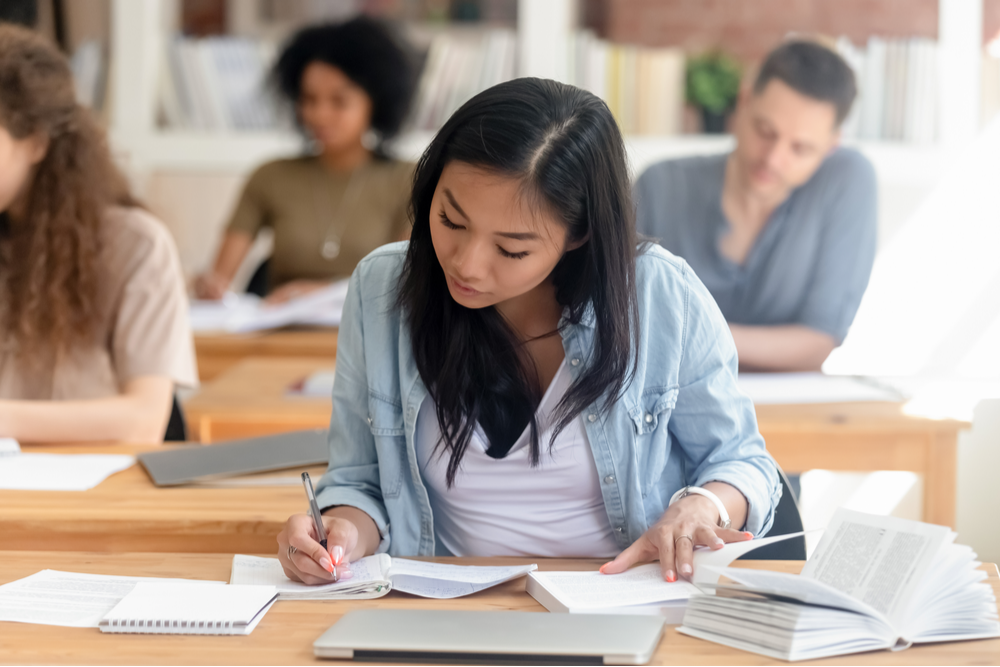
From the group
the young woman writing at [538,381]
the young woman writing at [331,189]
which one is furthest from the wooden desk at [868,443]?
the young woman writing at [331,189]

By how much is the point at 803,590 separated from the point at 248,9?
3.87 m

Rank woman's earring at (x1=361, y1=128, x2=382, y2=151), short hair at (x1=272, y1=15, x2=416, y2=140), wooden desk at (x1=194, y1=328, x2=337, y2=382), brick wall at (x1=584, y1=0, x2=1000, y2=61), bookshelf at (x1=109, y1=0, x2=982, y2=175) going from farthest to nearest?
brick wall at (x1=584, y1=0, x2=1000, y2=61)
bookshelf at (x1=109, y1=0, x2=982, y2=175)
woman's earring at (x1=361, y1=128, x2=382, y2=151)
short hair at (x1=272, y1=15, x2=416, y2=140)
wooden desk at (x1=194, y1=328, x2=337, y2=382)

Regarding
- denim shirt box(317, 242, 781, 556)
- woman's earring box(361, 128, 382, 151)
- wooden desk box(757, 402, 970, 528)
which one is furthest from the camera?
woman's earring box(361, 128, 382, 151)

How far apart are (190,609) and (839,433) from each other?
1.28 m

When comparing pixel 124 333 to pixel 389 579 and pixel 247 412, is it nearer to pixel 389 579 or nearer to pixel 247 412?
pixel 247 412

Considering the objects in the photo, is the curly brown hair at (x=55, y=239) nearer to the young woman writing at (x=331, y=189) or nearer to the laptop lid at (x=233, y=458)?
the laptop lid at (x=233, y=458)

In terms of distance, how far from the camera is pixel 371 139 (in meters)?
3.49

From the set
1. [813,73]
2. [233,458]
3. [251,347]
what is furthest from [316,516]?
[813,73]

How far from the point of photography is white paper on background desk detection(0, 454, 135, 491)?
4.68ft

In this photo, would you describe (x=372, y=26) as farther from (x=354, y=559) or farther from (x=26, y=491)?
(x=354, y=559)

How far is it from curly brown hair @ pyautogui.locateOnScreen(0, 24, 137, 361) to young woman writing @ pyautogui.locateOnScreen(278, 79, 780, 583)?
2.39ft

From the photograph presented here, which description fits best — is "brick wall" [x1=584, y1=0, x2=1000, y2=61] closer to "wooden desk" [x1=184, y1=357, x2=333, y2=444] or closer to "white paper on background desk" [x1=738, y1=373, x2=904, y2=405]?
"white paper on background desk" [x1=738, y1=373, x2=904, y2=405]

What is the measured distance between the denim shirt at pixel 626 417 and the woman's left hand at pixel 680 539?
74mm

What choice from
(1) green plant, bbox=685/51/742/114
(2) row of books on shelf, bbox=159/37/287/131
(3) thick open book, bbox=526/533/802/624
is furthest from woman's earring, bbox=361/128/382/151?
(3) thick open book, bbox=526/533/802/624
